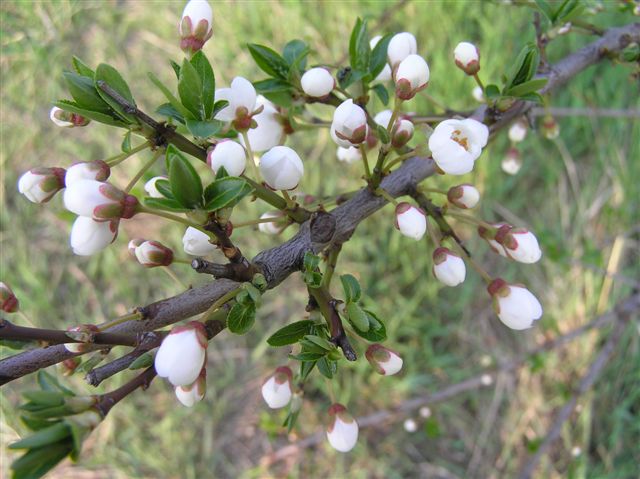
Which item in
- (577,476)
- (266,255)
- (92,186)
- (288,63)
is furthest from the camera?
(577,476)

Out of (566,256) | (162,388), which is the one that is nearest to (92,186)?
(566,256)

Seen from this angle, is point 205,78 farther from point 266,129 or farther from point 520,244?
point 520,244

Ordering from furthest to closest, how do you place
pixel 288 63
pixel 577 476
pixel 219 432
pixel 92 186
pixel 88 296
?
pixel 88 296, pixel 219 432, pixel 577 476, pixel 288 63, pixel 92 186

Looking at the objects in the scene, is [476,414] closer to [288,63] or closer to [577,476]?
[577,476]

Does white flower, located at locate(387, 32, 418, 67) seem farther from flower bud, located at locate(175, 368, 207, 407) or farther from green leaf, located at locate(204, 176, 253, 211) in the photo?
flower bud, located at locate(175, 368, 207, 407)

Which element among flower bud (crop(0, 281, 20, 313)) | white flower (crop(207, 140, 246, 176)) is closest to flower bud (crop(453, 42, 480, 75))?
white flower (crop(207, 140, 246, 176))

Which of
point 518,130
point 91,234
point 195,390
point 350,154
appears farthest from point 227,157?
point 518,130

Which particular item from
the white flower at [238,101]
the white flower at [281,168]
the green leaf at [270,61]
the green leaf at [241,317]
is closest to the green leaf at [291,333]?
the green leaf at [241,317]
